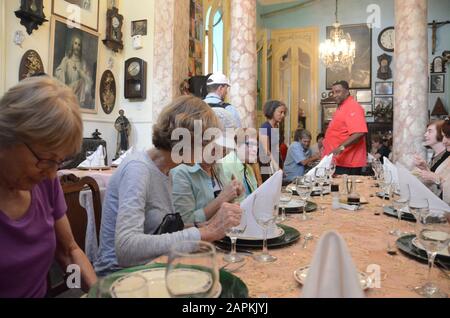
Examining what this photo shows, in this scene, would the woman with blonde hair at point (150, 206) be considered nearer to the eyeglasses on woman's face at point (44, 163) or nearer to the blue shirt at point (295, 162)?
the eyeglasses on woman's face at point (44, 163)

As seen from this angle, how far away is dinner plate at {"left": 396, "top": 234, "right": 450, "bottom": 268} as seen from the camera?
4.44ft

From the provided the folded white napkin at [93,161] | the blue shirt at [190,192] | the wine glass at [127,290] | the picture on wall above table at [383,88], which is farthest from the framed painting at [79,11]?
the picture on wall above table at [383,88]

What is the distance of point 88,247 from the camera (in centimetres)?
199

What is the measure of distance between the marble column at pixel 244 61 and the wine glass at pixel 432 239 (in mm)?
4755

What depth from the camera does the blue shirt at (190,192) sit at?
82.3 inches

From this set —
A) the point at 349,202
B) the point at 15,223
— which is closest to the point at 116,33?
the point at 349,202

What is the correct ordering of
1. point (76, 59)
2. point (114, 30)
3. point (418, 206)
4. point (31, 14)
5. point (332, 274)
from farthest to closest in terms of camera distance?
point (114, 30) < point (76, 59) < point (31, 14) < point (418, 206) < point (332, 274)

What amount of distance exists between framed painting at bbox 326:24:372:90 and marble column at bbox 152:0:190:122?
6942 millimetres

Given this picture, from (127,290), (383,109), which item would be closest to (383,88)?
(383,109)

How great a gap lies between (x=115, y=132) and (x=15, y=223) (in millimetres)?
6359

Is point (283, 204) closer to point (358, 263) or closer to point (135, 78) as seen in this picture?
point (358, 263)

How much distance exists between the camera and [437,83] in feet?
38.5

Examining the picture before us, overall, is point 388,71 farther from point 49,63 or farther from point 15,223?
point 15,223

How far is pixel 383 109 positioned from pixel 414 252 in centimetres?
1157
